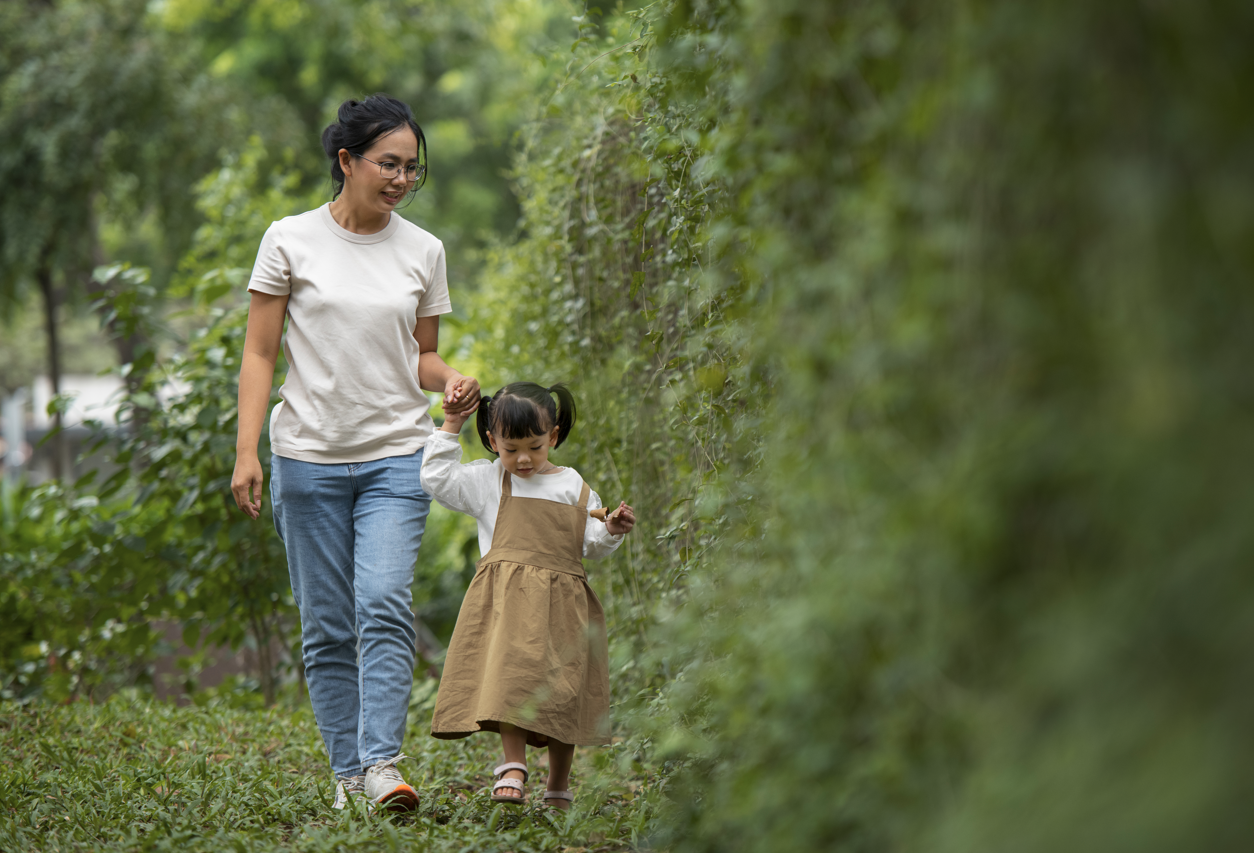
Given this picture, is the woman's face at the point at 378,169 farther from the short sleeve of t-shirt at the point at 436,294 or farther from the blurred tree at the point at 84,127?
the blurred tree at the point at 84,127

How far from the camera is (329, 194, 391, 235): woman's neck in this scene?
10.6 ft

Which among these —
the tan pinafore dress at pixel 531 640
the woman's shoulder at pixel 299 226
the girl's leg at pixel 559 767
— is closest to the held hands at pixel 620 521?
the tan pinafore dress at pixel 531 640

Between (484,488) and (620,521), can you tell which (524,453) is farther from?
(620,521)

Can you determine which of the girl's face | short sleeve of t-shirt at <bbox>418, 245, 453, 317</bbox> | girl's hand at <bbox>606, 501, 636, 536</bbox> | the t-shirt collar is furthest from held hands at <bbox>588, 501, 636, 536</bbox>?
the t-shirt collar

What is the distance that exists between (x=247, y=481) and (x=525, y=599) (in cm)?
84

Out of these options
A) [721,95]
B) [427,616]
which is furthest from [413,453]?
[427,616]

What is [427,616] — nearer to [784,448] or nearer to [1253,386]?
[784,448]

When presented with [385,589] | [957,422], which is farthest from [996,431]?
[385,589]

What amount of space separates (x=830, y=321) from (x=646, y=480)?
228cm

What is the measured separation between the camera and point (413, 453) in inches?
126

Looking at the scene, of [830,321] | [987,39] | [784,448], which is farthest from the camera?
[784,448]

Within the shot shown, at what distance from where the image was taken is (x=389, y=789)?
2.87m

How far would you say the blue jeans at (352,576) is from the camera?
120 inches

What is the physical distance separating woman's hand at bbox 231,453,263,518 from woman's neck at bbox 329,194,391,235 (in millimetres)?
710
